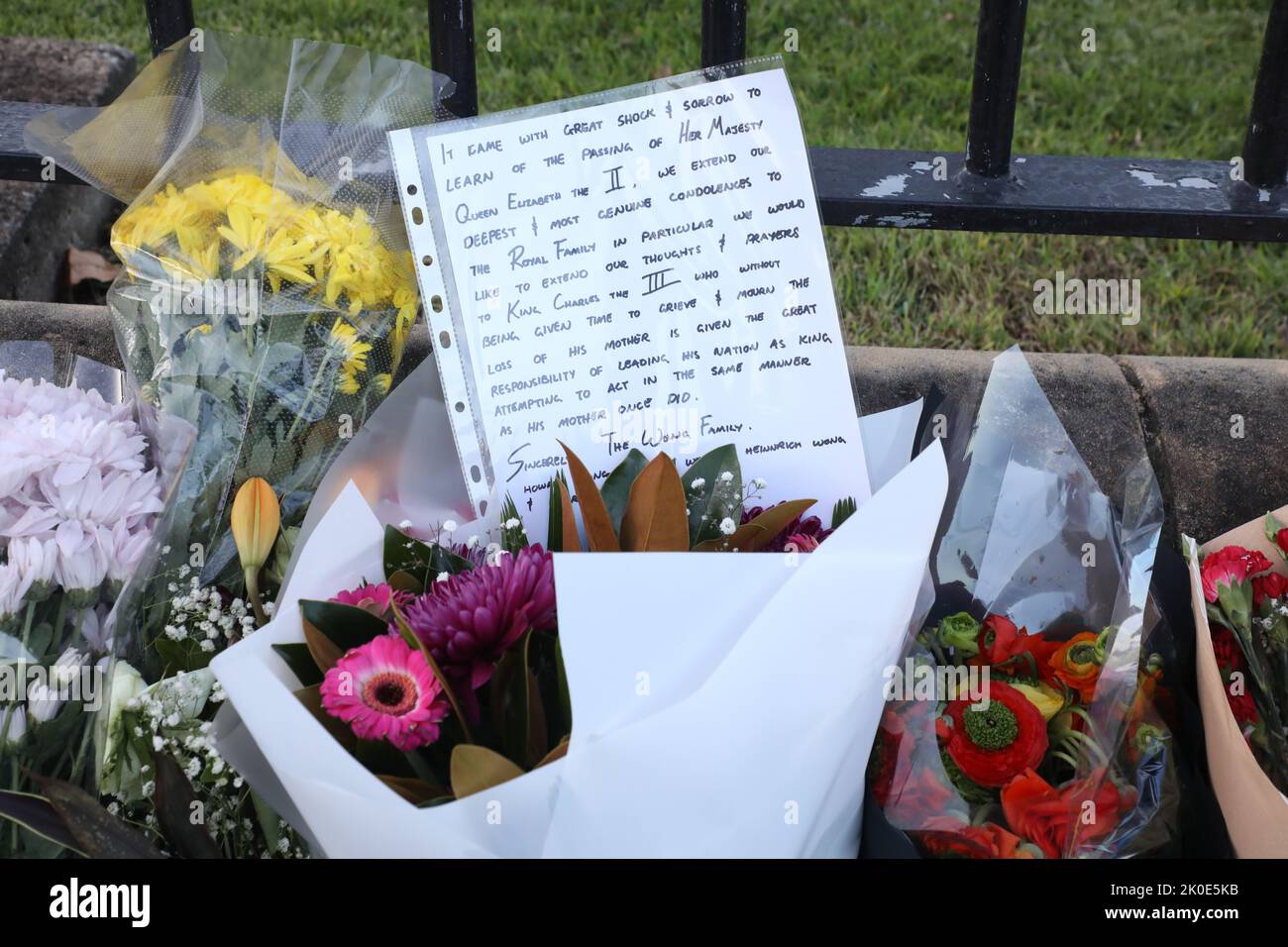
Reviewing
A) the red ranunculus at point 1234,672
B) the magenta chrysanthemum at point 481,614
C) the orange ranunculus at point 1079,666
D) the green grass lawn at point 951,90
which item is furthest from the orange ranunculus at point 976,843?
the green grass lawn at point 951,90

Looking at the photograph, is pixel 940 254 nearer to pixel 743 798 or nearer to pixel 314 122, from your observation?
pixel 314 122

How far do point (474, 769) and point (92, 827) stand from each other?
315 millimetres

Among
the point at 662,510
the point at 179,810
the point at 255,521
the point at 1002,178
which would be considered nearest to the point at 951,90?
the point at 1002,178

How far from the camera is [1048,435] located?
3.85 feet

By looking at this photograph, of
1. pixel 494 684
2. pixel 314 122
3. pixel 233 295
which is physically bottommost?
pixel 494 684

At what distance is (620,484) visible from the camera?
116 cm

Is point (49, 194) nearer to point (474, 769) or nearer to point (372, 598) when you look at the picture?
point (372, 598)

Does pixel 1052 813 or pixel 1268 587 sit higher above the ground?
pixel 1268 587

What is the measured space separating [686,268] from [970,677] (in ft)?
1.51

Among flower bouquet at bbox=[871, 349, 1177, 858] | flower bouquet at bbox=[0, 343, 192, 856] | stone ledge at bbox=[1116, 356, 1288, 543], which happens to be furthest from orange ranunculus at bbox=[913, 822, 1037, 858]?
flower bouquet at bbox=[0, 343, 192, 856]

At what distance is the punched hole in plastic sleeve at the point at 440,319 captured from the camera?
1152mm

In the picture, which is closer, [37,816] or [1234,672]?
[37,816]
